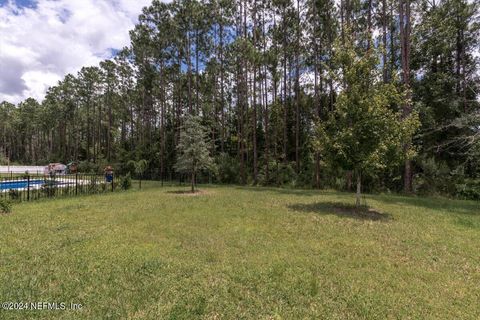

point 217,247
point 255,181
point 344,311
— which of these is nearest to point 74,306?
point 217,247

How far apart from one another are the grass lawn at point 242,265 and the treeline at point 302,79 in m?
3.91

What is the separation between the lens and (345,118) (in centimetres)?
950

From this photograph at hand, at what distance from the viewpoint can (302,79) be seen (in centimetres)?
2547

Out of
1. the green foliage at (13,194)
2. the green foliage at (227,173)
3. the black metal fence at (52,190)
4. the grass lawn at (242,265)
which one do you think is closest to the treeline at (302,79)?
the green foliage at (227,173)

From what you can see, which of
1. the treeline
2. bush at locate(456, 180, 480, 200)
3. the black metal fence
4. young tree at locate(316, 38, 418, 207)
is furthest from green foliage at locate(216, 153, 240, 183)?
bush at locate(456, 180, 480, 200)

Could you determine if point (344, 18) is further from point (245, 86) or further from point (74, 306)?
point (74, 306)

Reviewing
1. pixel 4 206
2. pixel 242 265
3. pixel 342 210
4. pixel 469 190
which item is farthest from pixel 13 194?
pixel 469 190

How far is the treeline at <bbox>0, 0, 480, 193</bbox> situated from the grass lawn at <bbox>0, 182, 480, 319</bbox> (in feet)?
12.8

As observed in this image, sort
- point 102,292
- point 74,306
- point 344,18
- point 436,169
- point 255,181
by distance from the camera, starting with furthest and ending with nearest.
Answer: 1. point 255,181
2. point 344,18
3. point 436,169
4. point 102,292
5. point 74,306

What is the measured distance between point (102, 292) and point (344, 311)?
129 inches

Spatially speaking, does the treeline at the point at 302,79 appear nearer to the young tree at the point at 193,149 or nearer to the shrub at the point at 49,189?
the young tree at the point at 193,149

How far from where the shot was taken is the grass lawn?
350 centimetres

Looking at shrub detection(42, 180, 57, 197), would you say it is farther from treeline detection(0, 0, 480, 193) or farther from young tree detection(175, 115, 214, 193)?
treeline detection(0, 0, 480, 193)

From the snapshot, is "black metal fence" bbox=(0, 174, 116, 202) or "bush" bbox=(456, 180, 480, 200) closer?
"black metal fence" bbox=(0, 174, 116, 202)
